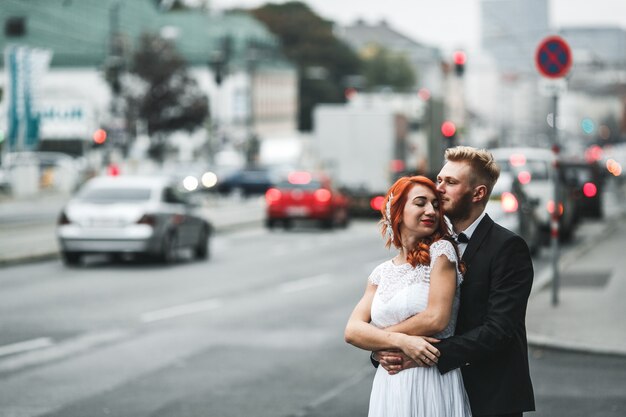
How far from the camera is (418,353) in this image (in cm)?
449

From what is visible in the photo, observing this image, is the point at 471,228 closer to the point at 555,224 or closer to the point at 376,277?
the point at 376,277

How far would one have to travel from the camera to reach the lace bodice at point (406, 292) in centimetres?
451

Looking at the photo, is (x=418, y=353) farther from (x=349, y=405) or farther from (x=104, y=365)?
(x=104, y=365)

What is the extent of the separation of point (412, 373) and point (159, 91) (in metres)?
66.6

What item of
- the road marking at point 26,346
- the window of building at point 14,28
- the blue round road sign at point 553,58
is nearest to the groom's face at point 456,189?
the road marking at point 26,346

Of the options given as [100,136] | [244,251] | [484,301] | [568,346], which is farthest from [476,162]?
[100,136]

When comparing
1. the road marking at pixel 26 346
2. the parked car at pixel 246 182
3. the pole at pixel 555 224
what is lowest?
the parked car at pixel 246 182

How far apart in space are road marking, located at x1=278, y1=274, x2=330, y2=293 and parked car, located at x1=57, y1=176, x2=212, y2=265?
10.4ft

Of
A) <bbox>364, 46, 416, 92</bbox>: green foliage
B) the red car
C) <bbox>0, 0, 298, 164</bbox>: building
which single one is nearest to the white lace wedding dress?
the red car

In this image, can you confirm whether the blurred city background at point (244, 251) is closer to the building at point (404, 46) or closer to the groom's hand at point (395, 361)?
the groom's hand at point (395, 361)

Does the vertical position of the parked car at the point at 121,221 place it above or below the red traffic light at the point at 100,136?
below

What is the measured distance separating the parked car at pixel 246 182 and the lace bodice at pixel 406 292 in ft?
199

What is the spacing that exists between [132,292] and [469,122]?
178 metres

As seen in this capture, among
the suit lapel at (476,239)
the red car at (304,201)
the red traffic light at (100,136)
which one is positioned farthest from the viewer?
the red traffic light at (100,136)
